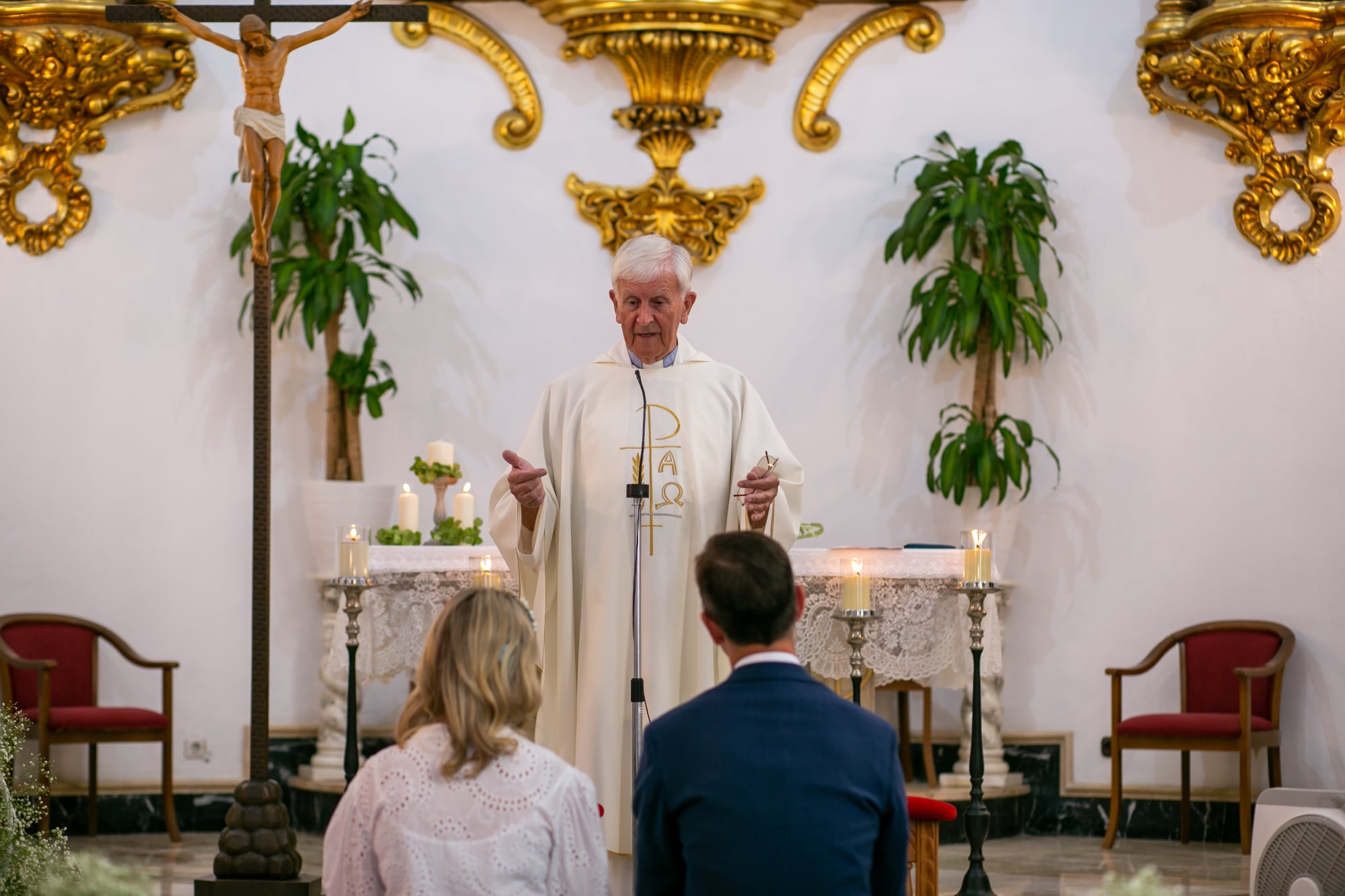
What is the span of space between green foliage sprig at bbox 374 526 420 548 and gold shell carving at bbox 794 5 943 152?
253 centimetres

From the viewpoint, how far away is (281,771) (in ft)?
23.0

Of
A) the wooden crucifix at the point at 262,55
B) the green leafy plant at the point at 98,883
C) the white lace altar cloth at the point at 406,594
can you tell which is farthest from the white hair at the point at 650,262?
the white lace altar cloth at the point at 406,594

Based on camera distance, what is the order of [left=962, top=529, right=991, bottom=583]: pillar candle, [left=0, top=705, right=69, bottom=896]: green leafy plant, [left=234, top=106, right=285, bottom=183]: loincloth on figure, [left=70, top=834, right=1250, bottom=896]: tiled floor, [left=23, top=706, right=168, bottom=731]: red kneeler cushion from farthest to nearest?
1. [left=23, top=706, right=168, bottom=731]: red kneeler cushion
2. [left=70, top=834, right=1250, bottom=896]: tiled floor
3. [left=962, top=529, right=991, bottom=583]: pillar candle
4. [left=234, top=106, right=285, bottom=183]: loincloth on figure
5. [left=0, top=705, right=69, bottom=896]: green leafy plant

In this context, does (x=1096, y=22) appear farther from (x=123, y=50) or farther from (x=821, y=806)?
(x=821, y=806)

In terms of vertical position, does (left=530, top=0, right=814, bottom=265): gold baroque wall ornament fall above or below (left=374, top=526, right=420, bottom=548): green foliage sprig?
above

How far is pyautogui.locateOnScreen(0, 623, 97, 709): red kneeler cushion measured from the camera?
265 inches

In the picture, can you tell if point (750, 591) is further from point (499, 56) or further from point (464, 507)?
point (499, 56)

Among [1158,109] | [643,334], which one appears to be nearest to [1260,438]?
[1158,109]

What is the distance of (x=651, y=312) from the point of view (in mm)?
4051

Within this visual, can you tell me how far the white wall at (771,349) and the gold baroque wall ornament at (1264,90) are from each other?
0.38 ft

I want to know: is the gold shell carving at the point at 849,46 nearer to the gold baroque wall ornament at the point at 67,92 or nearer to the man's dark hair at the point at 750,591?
the gold baroque wall ornament at the point at 67,92

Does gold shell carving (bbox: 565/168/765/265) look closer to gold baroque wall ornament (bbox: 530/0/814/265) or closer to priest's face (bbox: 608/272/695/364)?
gold baroque wall ornament (bbox: 530/0/814/265)

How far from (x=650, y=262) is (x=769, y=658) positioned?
5.86ft

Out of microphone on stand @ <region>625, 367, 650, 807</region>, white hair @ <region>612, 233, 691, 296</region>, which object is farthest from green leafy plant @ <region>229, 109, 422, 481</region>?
microphone on stand @ <region>625, 367, 650, 807</region>
